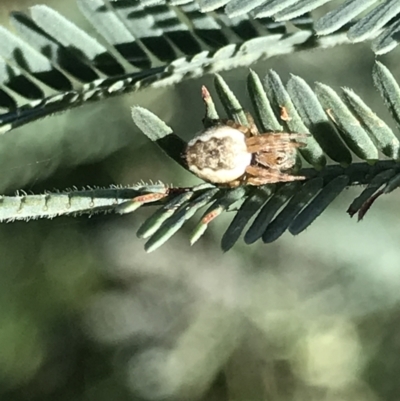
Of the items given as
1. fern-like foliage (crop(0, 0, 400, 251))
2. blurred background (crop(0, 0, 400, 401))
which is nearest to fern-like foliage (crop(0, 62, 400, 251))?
fern-like foliage (crop(0, 0, 400, 251))

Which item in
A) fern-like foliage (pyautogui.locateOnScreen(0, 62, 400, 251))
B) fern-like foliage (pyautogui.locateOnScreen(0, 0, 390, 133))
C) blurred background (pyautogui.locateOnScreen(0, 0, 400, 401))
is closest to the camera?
fern-like foliage (pyautogui.locateOnScreen(0, 62, 400, 251))

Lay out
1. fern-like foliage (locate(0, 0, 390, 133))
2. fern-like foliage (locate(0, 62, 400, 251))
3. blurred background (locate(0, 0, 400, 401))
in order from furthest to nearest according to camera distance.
Result: blurred background (locate(0, 0, 400, 401)) < fern-like foliage (locate(0, 0, 390, 133)) < fern-like foliage (locate(0, 62, 400, 251))

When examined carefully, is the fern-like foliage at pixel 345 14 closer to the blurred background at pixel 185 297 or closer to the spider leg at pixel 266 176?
the spider leg at pixel 266 176

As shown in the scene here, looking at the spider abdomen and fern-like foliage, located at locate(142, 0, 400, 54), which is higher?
fern-like foliage, located at locate(142, 0, 400, 54)

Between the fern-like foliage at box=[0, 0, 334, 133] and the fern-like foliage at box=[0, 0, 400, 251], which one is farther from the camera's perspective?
the fern-like foliage at box=[0, 0, 334, 133]

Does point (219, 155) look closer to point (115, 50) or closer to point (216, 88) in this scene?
point (216, 88)

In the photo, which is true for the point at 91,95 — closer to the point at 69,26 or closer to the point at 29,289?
the point at 69,26

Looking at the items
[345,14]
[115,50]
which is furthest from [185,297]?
[345,14]

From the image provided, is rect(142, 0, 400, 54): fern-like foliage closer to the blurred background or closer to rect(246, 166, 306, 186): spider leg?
rect(246, 166, 306, 186): spider leg
